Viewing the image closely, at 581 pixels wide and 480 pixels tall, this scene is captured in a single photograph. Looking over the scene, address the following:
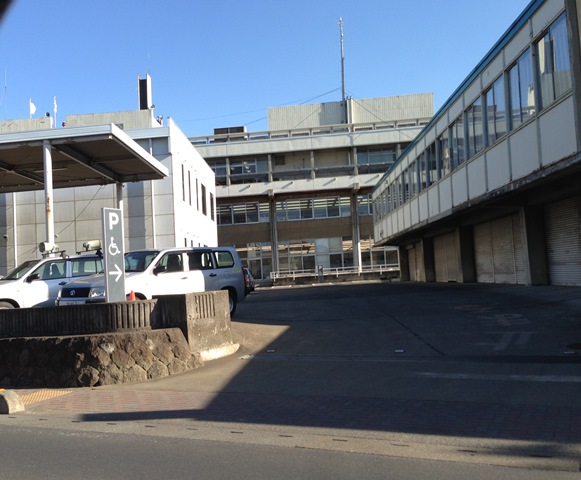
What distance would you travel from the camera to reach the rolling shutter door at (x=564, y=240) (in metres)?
16.8

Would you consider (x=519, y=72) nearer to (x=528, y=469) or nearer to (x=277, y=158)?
(x=528, y=469)

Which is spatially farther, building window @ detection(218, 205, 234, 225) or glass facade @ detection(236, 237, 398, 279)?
building window @ detection(218, 205, 234, 225)

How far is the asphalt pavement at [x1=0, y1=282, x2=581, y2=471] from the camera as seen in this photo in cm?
586

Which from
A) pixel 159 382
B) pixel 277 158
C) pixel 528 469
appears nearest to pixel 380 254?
pixel 277 158

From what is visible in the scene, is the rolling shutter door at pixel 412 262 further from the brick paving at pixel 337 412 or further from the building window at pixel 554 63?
the brick paving at pixel 337 412

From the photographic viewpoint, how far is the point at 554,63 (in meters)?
13.8

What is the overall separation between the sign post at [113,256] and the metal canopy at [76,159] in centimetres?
1154

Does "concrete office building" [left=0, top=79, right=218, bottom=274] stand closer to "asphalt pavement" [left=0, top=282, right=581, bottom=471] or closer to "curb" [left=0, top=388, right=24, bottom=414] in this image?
"asphalt pavement" [left=0, top=282, right=581, bottom=471]

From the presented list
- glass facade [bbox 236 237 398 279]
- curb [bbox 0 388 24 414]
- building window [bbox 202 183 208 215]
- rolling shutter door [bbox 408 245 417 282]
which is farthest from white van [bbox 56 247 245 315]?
glass facade [bbox 236 237 398 279]

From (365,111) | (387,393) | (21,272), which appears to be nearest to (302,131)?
(365,111)

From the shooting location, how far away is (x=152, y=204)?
29.0 m

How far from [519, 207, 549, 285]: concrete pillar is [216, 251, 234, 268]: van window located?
997cm

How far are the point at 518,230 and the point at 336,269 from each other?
33059 millimetres

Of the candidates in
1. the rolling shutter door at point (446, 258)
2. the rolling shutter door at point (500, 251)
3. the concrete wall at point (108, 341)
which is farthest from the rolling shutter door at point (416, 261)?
the concrete wall at point (108, 341)
